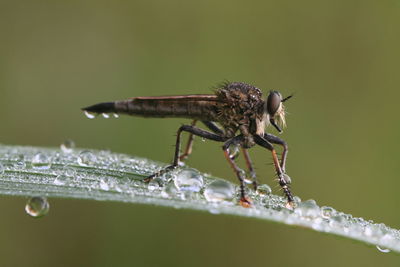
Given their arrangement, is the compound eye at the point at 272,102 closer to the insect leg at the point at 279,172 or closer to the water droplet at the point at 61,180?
the insect leg at the point at 279,172

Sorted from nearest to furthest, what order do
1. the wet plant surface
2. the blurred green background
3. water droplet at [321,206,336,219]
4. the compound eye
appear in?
the wet plant surface → water droplet at [321,206,336,219] → the compound eye → the blurred green background

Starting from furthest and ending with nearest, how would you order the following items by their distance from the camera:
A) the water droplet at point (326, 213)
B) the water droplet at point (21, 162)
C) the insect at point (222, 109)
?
the insect at point (222, 109) < the water droplet at point (21, 162) < the water droplet at point (326, 213)

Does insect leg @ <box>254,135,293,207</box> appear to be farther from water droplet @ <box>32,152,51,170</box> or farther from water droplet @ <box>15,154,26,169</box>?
water droplet @ <box>15,154,26,169</box>

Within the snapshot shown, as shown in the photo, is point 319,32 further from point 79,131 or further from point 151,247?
point 151,247

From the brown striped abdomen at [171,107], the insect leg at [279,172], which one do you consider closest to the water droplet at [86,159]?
the brown striped abdomen at [171,107]

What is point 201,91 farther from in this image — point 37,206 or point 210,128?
point 37,206

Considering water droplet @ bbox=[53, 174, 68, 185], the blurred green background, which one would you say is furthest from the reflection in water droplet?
the blurred green background
